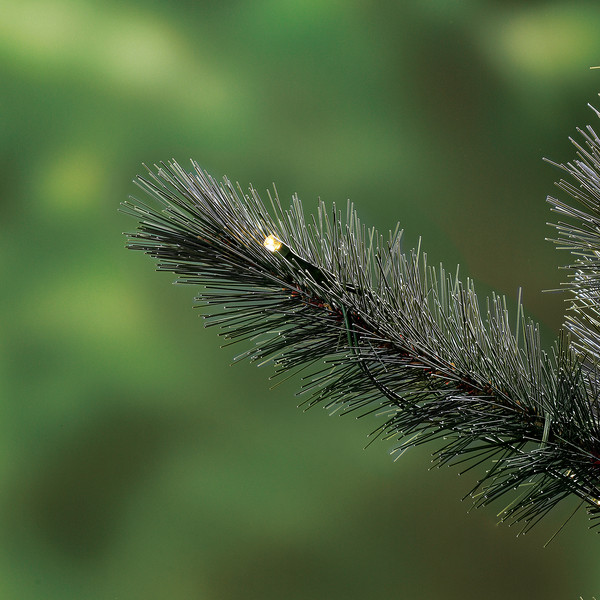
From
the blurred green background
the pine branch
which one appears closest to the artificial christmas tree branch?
the pine branch

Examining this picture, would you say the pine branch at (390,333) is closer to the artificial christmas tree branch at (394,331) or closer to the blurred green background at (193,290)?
the artificial christmas tree branch at (394,331)

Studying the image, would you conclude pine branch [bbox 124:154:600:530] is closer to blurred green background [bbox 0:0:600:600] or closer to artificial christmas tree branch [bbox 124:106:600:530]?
artificial christmas tree branch [bbox 124:106:600:530]

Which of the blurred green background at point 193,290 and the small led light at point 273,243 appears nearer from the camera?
the small led light at point 273,243

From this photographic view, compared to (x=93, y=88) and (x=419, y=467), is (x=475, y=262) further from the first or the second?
(x=93, y=88)

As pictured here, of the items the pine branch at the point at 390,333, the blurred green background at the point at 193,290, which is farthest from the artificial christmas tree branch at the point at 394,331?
the blurred green background at the point at 193,290

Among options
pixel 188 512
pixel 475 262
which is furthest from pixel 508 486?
pixel 475 262

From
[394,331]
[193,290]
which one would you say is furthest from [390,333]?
[193,290]

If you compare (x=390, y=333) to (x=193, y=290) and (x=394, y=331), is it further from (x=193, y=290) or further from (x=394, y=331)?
(x=193, y=290)
